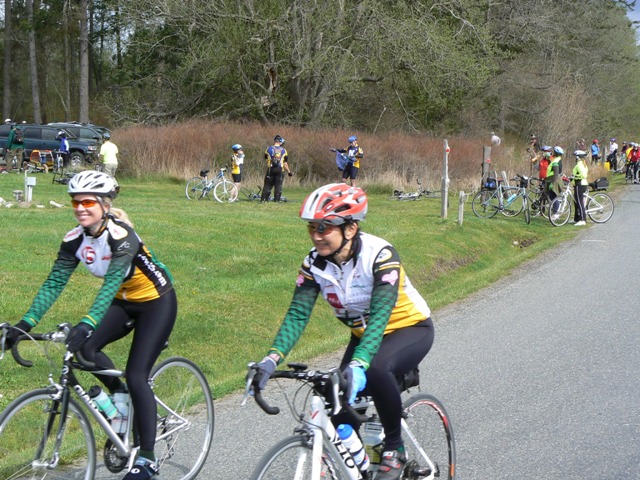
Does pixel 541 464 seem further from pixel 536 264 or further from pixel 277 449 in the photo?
pixel 536 264

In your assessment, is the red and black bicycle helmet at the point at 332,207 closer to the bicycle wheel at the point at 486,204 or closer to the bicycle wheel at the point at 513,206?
the bicycle wheel at the point at 486,204

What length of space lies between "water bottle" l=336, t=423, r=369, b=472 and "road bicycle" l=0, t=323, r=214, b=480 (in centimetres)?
151

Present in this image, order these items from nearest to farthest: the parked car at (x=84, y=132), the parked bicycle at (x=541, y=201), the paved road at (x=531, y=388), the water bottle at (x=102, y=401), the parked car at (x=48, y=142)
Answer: the water bottle at (x=102, y=401) → the paved road at (x=531, y=388) → the parked bicycle at (x=541, y=201) → the parked car at (x=48, y=142) → the parked car at (x=84, y=132)

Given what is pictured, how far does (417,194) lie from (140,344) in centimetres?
2261

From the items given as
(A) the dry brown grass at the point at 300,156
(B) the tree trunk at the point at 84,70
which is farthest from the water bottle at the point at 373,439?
(B) the tree trunk at the point at 84,70

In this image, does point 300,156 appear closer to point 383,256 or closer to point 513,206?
point 513,206

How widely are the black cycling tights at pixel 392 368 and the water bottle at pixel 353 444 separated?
25 cm

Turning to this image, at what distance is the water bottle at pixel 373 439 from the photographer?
15.2 feet

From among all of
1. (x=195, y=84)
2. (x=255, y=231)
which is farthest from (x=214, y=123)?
(x=255, y=231)

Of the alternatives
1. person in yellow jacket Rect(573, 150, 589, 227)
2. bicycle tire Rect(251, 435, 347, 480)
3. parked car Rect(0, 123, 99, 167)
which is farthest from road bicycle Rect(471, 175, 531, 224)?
bicycle tire Rect(251, 435, 347, 480)

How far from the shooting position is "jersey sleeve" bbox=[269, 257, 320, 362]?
431cm

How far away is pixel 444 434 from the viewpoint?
17.1 feet

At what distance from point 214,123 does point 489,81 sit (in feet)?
70.4

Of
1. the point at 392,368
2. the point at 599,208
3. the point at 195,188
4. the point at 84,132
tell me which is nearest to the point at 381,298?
the point at 392,368
